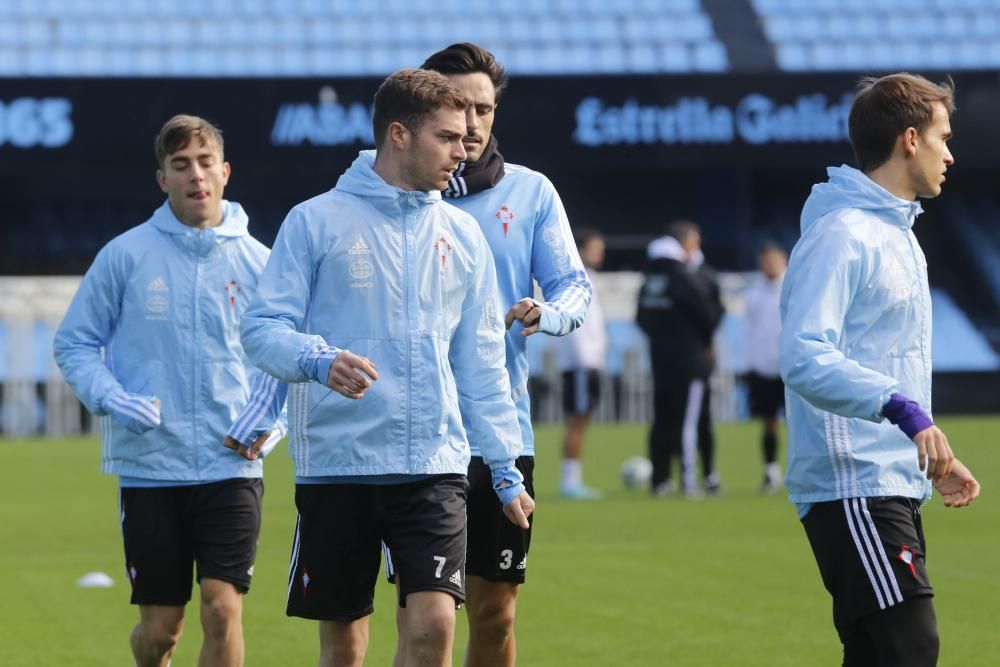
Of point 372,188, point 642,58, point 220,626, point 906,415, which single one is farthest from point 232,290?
point 642,58

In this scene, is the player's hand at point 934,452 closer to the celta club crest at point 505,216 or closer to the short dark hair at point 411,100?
the short dark hair at point 411,100

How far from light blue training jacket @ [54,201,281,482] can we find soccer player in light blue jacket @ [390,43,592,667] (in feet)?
3.31

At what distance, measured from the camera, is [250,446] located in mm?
5574

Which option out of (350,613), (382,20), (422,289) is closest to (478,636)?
(350,613)

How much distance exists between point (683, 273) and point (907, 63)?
17401 mm

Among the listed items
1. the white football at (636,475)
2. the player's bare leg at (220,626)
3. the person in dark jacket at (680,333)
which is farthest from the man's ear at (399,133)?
the white football at (636,475)

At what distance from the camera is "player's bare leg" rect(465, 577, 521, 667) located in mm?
5816

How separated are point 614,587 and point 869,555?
17.1 feet

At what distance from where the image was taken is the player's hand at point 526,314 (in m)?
5.24

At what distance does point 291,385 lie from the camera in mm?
5031

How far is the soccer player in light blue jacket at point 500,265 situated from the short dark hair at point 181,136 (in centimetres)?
99

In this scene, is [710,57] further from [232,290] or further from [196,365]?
[196,365]

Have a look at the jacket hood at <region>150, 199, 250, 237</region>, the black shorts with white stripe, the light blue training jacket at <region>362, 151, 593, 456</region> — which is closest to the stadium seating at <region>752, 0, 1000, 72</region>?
the jacket hood at <region>150, 199, 250, 237</region>

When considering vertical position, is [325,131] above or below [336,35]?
below
